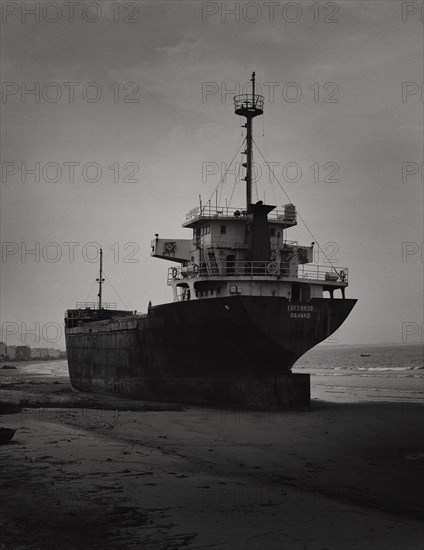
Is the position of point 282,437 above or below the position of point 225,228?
below

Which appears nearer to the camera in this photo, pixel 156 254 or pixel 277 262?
pixel 277 262

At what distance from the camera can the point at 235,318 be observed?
24.4m

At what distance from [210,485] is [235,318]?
503 inches

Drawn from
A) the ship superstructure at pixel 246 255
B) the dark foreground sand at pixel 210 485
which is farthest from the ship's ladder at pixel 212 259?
the dark foreground sand at pixel 210 485

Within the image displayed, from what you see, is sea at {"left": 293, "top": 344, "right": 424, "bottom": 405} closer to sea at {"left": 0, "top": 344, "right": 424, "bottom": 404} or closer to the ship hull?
sea at {"left": 0, "top": 344, "right": 424, "bottom": 404}

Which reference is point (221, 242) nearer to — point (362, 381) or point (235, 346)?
point (235, 346)

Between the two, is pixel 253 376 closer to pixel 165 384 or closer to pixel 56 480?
pixel 165 384

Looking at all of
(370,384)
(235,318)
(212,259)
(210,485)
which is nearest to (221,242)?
(212,259)

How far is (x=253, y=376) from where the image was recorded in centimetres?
2553

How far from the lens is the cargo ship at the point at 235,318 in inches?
979

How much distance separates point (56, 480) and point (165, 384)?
16.9 m

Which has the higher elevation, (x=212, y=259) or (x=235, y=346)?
(x=212, y=259)

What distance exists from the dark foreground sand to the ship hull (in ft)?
13.3

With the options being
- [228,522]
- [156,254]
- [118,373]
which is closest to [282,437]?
[228,522]
